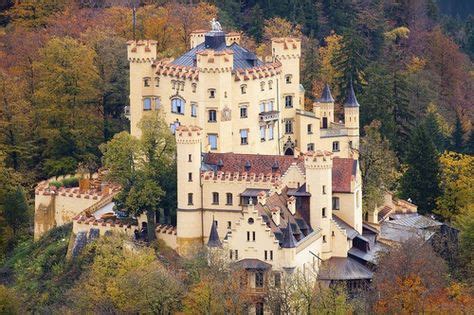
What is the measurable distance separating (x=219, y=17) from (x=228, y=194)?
45.6 metres

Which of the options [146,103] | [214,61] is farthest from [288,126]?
[146,103]

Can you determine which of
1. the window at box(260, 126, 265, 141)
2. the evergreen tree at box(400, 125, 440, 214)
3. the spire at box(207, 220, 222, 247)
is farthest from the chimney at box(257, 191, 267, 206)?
A: the evergreen tree at box(400, 125, 440, 214)

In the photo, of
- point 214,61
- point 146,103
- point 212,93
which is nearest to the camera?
point 214,61

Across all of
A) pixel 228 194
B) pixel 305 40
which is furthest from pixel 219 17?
pixel 228 194

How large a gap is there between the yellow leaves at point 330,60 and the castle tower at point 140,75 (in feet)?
79.7

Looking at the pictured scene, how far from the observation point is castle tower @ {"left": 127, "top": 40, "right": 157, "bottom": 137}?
435ft

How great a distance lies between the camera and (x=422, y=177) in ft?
439

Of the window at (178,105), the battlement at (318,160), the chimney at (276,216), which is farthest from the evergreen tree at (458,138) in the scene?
the chimney at (276,216)

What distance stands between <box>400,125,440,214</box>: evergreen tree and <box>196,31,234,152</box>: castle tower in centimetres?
1228

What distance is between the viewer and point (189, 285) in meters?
117

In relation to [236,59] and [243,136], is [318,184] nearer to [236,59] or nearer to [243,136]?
[243,136]

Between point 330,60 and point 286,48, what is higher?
point 286,48

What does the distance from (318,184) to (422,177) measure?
1563cm

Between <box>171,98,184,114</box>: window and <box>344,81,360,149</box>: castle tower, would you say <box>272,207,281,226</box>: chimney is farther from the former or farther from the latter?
<box>344,81,360,149</box>: castle tower
